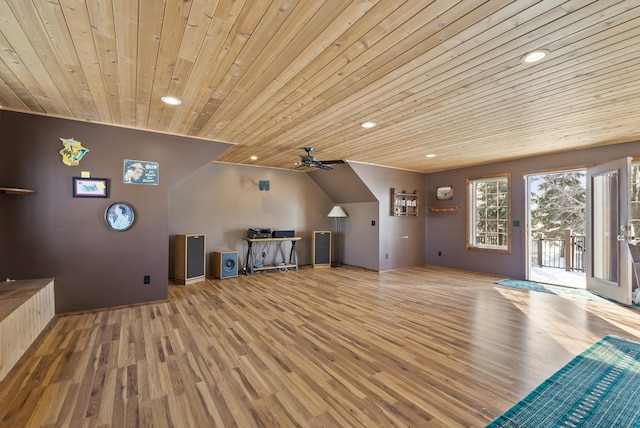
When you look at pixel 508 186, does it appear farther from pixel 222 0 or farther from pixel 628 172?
pixel 222 0

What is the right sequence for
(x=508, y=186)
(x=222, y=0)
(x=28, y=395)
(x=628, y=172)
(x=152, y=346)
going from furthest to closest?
(x=508, y=186), (x=628, y=172), (x=152, y=346), (x=28, y=395), (x=222, y=0)

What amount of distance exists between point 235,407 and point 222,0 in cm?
244

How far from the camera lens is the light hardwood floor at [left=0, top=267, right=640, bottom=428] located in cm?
178

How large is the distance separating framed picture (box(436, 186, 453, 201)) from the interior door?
2.52 meters

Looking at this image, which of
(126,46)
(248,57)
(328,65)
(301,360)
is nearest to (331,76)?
(328,65)

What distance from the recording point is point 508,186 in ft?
19.2

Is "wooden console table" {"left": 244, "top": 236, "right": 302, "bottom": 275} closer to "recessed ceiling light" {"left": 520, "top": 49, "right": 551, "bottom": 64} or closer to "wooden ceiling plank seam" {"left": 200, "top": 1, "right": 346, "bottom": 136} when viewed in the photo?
"wooden ceiling plank seam" {"left": 200, "top": 1, "right": 346, "bottom": 136}

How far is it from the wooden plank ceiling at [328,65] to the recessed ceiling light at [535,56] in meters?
0.04

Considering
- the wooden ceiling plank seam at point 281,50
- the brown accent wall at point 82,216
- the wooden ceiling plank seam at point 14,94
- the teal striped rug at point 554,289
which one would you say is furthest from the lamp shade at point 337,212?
the wooden ceiling plank seam at point 14,94

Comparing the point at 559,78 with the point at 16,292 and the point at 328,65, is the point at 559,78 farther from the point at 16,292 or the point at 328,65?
the point at 16,292

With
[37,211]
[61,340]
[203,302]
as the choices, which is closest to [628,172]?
[203,302]

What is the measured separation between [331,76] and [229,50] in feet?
2.70

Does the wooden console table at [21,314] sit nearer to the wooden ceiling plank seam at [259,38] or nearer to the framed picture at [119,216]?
the framed picture at [119,216]

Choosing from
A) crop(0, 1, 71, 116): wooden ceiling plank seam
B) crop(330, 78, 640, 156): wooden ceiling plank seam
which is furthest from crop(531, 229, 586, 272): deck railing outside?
crop(0, 1, 71, 116): wooden ceiling plank seam
